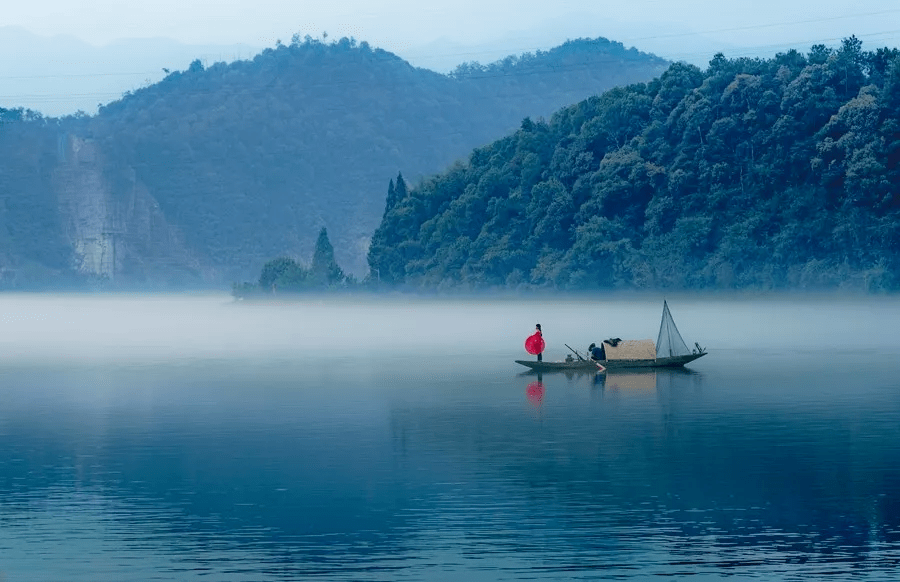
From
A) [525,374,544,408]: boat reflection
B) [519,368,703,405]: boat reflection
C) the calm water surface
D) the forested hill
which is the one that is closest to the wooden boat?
[519,368,703,405]: boat reflection

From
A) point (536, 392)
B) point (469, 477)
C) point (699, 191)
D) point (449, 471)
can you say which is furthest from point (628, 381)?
point (699, 191)

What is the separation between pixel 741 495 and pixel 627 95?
139m

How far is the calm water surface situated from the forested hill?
7395cm

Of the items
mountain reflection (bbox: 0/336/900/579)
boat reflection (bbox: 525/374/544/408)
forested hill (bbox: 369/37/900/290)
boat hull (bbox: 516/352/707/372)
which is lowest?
mountain reflection (bbox: 0/336/900/579)

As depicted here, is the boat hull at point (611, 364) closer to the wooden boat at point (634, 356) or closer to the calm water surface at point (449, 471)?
the wooden boat at point (634, 356)

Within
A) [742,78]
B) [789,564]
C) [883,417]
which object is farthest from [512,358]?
[742,78]

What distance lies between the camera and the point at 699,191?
153000mm

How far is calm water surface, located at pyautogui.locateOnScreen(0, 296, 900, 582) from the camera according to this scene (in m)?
23.2

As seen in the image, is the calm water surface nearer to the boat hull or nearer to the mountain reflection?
the mountain reflection

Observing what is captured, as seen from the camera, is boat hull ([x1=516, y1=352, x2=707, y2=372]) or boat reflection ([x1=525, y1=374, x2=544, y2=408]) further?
boat hull ([x1=516, y1=352, x2=707, y2=372])

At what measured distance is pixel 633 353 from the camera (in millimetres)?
59875

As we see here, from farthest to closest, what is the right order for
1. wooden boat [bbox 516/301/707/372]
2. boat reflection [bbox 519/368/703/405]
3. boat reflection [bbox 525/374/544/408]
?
wooden boat [bbox 516/301/707/372]
boat reflection [bbox 519/368/703/405]
boat reflection [bbox 525/374/544/408]

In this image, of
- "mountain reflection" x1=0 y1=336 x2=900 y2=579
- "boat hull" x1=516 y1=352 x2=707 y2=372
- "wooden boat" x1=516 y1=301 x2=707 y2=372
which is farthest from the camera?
"wooden boat" x1=516 y1=301 x2=707 y2=372

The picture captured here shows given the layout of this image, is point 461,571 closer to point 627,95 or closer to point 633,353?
point 633,353
